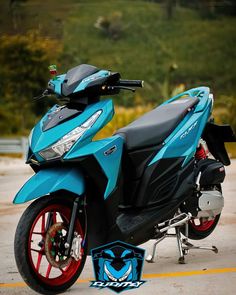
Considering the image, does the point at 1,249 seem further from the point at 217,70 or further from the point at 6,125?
the point at 217,70

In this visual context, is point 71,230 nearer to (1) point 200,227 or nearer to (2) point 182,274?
(2) point 182,274

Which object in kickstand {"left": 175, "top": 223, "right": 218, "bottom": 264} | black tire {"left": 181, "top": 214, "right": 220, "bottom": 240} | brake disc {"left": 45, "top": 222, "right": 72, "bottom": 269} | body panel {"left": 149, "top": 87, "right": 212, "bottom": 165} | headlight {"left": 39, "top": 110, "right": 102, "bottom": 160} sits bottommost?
black tire {"left": 181, "top": 214, "right": 220, "bottom": 240}

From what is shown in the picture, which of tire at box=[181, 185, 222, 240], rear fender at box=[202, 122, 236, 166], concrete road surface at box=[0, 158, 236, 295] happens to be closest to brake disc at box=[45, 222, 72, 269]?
concrete road surface at box=[0, 158, 236, 295]

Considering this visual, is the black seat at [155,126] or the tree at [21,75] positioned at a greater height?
the black seat at [155,126]

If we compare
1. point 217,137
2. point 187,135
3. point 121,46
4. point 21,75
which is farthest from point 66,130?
point 121,46

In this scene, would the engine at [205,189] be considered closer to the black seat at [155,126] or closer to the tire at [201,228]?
the tire at [201,228]

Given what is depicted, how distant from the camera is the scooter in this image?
5438 mm

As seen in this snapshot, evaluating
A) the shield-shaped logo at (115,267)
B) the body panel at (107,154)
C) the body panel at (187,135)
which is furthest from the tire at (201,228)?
the body panel at (107,154)

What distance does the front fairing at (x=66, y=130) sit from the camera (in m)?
5.47

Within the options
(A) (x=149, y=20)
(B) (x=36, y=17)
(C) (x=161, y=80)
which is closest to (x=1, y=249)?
(B) (x=36, y=17)

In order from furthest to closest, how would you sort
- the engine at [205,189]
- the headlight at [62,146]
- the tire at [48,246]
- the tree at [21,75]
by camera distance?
the tree at [21,75] < the engine at [205,189] < the headlight at [62,146] < the tire at [48,246]

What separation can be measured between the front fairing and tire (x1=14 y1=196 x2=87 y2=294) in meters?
0.32

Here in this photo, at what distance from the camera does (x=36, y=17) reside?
29.5m

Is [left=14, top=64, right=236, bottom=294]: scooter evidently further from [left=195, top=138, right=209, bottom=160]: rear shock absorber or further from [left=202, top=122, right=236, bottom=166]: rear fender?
[left=202, top=122, right=236, bottom=166]: rear fender
